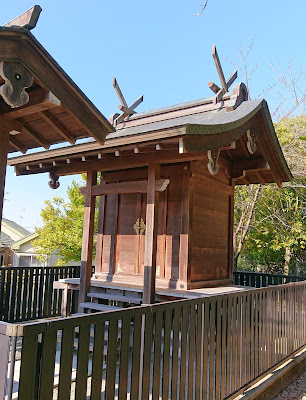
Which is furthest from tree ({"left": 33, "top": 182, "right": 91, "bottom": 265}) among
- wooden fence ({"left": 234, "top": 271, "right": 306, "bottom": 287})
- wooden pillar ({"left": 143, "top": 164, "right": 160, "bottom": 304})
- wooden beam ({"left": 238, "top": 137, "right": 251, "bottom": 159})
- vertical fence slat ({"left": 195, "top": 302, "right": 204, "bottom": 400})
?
vertical fence slat ({"left": 195, "top": 302, "right": 204, "bottom": 400})

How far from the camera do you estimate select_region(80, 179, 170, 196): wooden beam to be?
528 centimetres

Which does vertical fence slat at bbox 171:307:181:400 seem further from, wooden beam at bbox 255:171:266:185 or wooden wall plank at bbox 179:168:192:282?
wooden beam at bbox 255:171:266:185

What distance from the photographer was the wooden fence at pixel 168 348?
1957 mm

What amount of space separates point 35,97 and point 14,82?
0.47m

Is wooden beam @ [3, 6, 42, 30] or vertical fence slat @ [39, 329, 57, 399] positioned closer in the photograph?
vertical fence slat @ [39, 329, 57, 399]

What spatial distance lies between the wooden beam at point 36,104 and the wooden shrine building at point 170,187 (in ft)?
6.00

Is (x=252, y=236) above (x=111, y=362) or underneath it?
above

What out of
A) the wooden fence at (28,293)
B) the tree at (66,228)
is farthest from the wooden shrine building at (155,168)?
the tree at (66,228)

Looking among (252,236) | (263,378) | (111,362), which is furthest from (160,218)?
(252,236)

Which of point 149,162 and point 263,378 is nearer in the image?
point 263,378

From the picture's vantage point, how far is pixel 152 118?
781 cm

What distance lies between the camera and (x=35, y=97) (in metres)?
3.18

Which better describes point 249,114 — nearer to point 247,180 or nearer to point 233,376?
point 247,180

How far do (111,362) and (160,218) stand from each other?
4076mm
